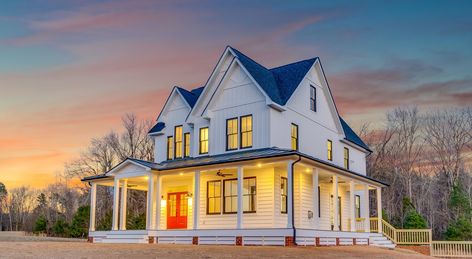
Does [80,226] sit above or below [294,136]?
below

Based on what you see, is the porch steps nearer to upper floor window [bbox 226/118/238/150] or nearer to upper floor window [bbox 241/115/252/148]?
upper floor window [bbox 241/115/252/148]

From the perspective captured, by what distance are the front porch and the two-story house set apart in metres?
0.05

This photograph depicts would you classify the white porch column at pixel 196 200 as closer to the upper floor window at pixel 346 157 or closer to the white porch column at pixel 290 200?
the white porch column at pixel 290 200

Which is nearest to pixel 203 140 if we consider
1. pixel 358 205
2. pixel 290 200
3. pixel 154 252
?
pixel 290 200

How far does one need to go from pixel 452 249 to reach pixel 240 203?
17.3 m

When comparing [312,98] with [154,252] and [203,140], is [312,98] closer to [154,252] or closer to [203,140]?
[203,140]

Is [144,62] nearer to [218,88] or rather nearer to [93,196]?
[218,88]

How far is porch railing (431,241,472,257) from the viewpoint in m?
29.5

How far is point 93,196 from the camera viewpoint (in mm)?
27641

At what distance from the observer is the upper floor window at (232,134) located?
2428 centimetres

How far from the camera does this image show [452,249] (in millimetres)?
29859

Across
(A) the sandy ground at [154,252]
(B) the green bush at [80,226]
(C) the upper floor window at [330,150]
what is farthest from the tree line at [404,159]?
(A) the sandy ground at [154,252]

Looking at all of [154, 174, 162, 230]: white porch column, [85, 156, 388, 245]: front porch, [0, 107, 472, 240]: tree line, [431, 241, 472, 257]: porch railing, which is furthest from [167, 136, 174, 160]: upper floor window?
[0, 107, 472, 240]: tree line

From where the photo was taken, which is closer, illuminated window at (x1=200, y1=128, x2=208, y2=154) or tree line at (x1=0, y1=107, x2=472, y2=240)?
illuminated window at (x1=200, y1=128, x2=208, y2=154)
